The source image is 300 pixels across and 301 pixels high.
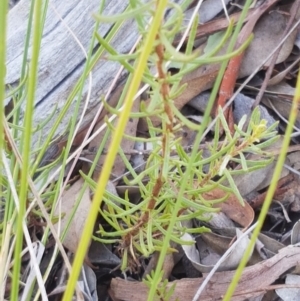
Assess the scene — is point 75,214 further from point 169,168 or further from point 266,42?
point 266,42

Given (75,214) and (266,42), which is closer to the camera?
(75,214)

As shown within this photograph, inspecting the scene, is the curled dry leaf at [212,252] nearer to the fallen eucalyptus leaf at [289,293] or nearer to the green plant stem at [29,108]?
the fallen eucalyptus leaf at [289,293]

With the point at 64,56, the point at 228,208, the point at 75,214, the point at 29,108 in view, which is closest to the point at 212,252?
the point at 228,208

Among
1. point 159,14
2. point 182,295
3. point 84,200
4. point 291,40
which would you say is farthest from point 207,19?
point 159,14

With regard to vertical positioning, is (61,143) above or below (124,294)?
above

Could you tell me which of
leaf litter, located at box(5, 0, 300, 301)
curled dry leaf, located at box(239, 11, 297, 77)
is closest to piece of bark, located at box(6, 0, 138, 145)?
leaf litter, located at box(5, 0, 300, 301)

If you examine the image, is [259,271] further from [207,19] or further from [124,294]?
[207,19]

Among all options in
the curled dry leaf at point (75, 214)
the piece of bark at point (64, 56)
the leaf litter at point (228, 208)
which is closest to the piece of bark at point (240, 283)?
the leaf litter at point (228, 208)

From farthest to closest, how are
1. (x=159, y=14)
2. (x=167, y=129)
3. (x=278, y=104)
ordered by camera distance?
(x=278, y=104) < (x=167, y=129) < (x=159, y=14)
